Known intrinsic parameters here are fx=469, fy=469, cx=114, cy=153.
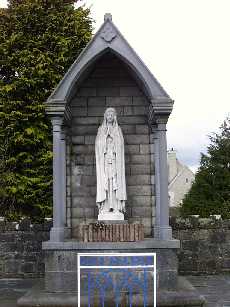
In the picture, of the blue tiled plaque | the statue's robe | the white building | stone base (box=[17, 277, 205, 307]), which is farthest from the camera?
the white building

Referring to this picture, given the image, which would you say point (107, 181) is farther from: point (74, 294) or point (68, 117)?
point (74, 294)

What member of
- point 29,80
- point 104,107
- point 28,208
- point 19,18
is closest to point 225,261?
point 104,107

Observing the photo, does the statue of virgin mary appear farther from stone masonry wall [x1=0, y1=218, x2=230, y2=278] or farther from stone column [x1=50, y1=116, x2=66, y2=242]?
stone masonry wall [x1=0, y1=218, x2=230, y2=278]

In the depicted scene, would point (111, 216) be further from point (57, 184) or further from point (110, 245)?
point (57, 184)

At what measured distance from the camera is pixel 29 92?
15.0 metres

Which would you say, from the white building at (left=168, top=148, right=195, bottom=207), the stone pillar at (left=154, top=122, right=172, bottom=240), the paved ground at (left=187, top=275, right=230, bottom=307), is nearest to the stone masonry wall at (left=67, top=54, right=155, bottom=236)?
the stone pillar at (left=154, top=122, right=172, bottom=240)

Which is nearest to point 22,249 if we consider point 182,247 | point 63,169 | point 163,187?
point 63,169

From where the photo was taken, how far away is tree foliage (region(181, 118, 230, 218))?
14.1 metres

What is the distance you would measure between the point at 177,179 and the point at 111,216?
98.2 feet

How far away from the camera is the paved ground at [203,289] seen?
761 cm

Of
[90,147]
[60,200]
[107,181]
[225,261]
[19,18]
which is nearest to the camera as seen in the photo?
[60,200]

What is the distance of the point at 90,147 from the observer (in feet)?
31.2

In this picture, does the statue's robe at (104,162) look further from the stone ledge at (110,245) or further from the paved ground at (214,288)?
the paved ground at (214,288)

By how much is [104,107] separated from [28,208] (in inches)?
255
